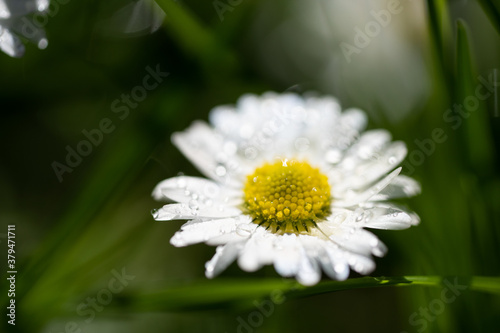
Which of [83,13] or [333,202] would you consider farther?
[83,13]

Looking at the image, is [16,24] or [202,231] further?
[16,24]

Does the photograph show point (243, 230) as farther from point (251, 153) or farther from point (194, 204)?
point (251, 153)

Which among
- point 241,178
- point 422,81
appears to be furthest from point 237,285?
point 422,81

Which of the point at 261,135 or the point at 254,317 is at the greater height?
the point at 261,135

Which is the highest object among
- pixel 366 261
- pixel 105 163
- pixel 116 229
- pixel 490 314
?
pixel 105 163

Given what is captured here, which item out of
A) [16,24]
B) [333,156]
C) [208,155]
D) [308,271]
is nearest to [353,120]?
[333,156]

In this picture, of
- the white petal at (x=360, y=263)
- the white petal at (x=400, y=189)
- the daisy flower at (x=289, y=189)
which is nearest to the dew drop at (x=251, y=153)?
the daisy flower at (x=289, y=189)

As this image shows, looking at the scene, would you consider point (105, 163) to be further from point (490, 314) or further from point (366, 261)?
point (490, 314)
